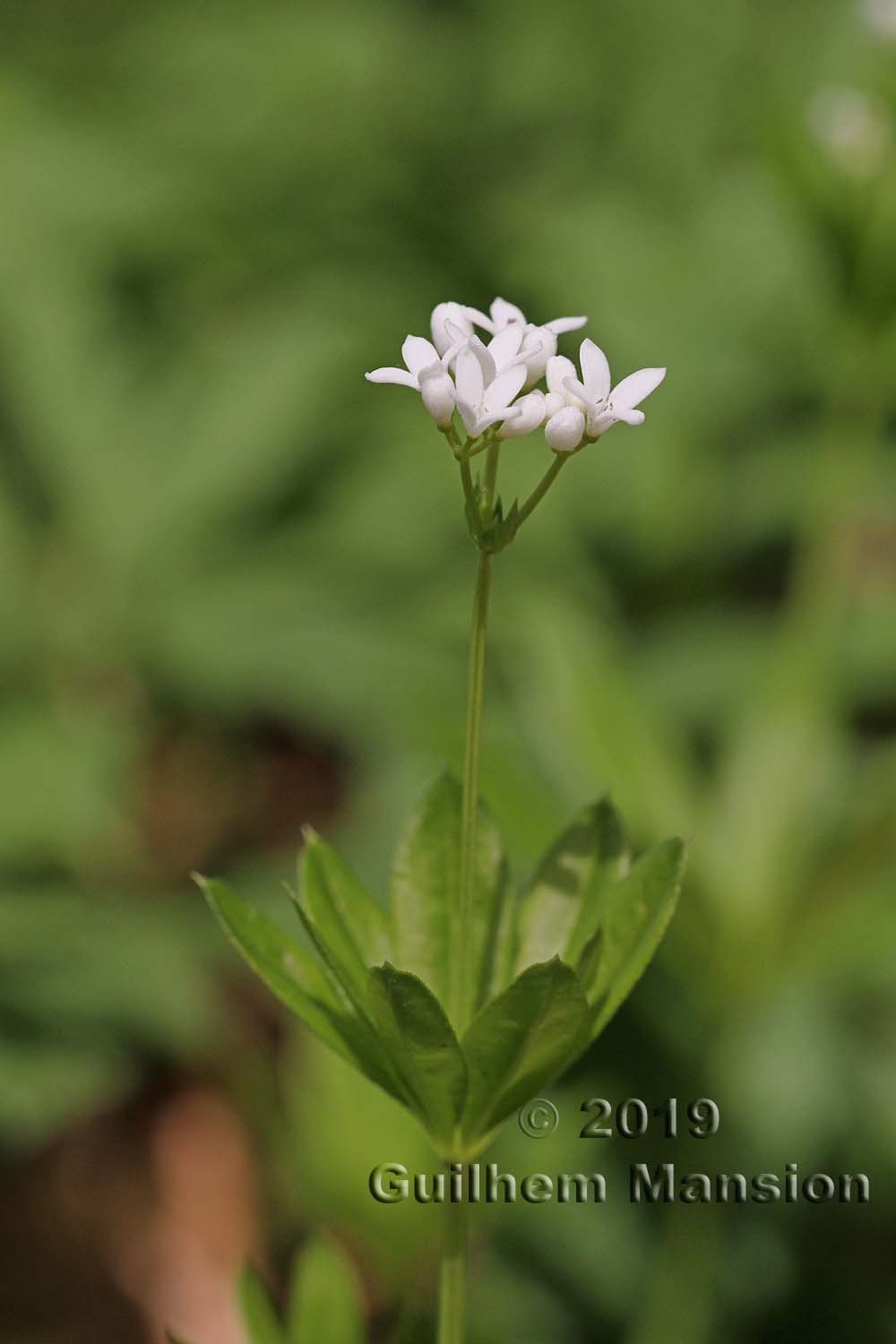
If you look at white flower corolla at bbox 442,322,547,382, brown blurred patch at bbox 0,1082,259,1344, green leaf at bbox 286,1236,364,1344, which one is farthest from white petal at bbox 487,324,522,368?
brown blurred patch at bbox 0,1082,259,1344

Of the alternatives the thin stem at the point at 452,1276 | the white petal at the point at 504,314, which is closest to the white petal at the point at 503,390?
the white petal at the point at 504,314

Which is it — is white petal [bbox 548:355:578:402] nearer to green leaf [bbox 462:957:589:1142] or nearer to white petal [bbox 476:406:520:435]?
white petal [bbox 476:406:520:435]

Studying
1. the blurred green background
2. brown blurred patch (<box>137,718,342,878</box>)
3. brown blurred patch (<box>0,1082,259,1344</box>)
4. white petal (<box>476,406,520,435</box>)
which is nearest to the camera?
white petal (<box>476,406,520,435</box>)

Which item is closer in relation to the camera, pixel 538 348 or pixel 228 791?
pixel 538 348

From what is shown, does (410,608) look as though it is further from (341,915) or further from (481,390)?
(481,390)

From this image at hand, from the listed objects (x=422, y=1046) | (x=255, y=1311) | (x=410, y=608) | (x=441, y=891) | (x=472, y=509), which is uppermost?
(x=410, y=608)

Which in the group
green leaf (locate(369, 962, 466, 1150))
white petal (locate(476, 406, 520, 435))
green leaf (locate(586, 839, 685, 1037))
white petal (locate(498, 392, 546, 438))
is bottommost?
green leaf (locate(369, 962, 466, 1150))

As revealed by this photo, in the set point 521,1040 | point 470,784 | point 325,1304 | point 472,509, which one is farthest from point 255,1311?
point 472,509
